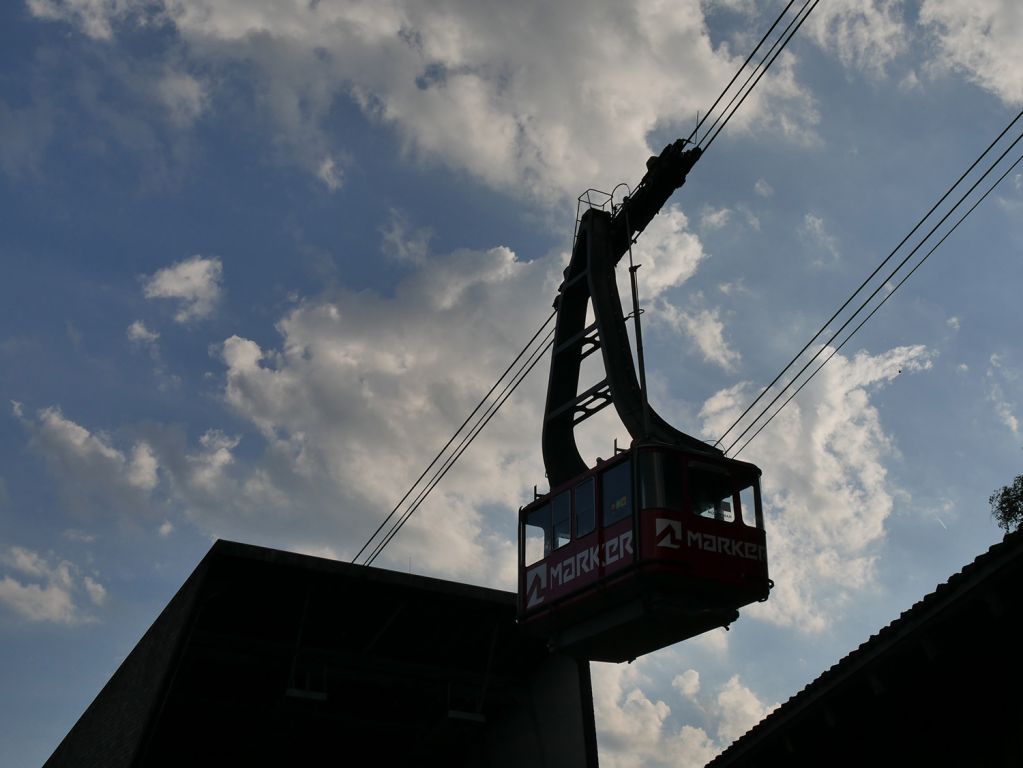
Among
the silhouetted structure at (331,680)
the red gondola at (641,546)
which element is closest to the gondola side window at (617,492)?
the red gondola at (641,546)

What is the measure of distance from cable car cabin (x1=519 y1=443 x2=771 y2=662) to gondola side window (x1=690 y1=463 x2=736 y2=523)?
0.05 feet

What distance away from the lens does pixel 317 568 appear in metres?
22.4

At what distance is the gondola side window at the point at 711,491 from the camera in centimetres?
1653

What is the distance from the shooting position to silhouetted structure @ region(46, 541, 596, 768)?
2280 centimetres

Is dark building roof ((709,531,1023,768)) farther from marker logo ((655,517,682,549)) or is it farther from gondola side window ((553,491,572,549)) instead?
gondola side window ((553,491,572,549))

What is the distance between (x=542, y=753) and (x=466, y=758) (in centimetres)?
391

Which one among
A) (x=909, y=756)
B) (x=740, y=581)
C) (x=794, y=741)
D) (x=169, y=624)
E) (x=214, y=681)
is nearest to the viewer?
(x=909, y=756)

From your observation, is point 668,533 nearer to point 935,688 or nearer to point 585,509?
point 585,509

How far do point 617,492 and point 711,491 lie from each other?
147cm

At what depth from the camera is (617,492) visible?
16766 millimetres

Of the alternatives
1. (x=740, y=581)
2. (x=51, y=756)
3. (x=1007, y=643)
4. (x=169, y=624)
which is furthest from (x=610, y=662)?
(x=51, y=756)

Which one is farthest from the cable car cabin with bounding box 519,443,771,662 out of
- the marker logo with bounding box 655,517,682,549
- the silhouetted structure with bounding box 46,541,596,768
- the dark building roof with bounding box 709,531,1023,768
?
the silhouetted structure with bounding box 46,541,596,768

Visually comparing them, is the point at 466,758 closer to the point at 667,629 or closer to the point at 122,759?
the point at 122,759

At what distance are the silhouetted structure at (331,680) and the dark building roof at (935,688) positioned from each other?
1143 centimetres
